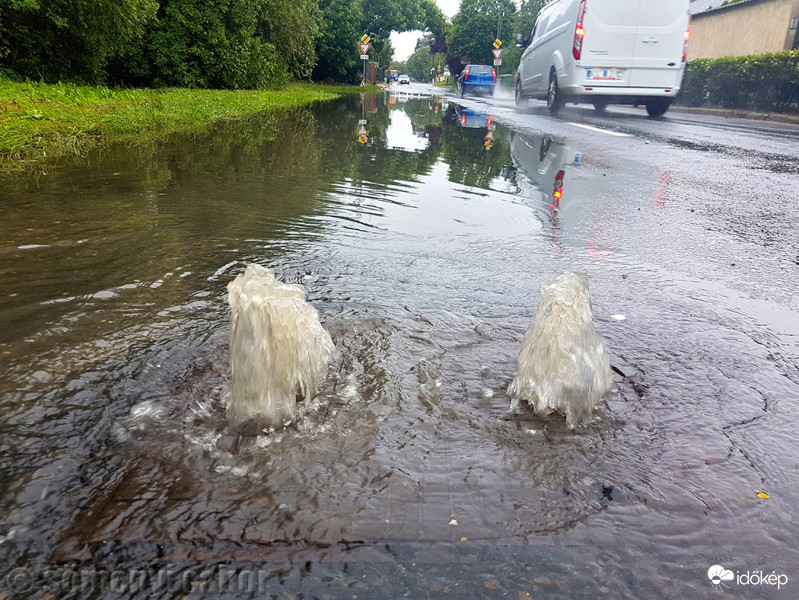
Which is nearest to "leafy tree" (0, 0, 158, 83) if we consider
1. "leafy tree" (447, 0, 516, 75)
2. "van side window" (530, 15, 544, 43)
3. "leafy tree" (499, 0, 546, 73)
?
"van side window" (530, 15, 544, 43)

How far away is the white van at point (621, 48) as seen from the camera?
1355cm

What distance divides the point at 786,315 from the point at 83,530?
11.3ft

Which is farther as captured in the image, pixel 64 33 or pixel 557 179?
pixel 64 33

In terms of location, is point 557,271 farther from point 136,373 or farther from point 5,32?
point 5,32

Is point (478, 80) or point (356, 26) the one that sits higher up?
point (356, 26)

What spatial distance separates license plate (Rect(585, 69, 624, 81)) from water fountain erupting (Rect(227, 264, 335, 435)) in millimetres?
13813

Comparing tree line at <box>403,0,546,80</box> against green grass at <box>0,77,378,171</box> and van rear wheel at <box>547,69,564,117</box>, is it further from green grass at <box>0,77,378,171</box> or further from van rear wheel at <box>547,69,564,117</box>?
green grass at <box>0,77,378,171</box>

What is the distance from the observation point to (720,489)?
6.29 feet

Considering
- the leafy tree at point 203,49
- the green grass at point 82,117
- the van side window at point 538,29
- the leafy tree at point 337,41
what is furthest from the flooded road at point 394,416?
the leafy tree at point 337,41

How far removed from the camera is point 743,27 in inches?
1141

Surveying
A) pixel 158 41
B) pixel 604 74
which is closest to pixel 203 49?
pixel 158 41

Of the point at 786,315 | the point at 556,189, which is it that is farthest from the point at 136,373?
A: the point at 556,189

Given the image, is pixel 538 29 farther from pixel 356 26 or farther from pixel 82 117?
pixel 356 26

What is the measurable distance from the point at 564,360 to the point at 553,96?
15925mm
